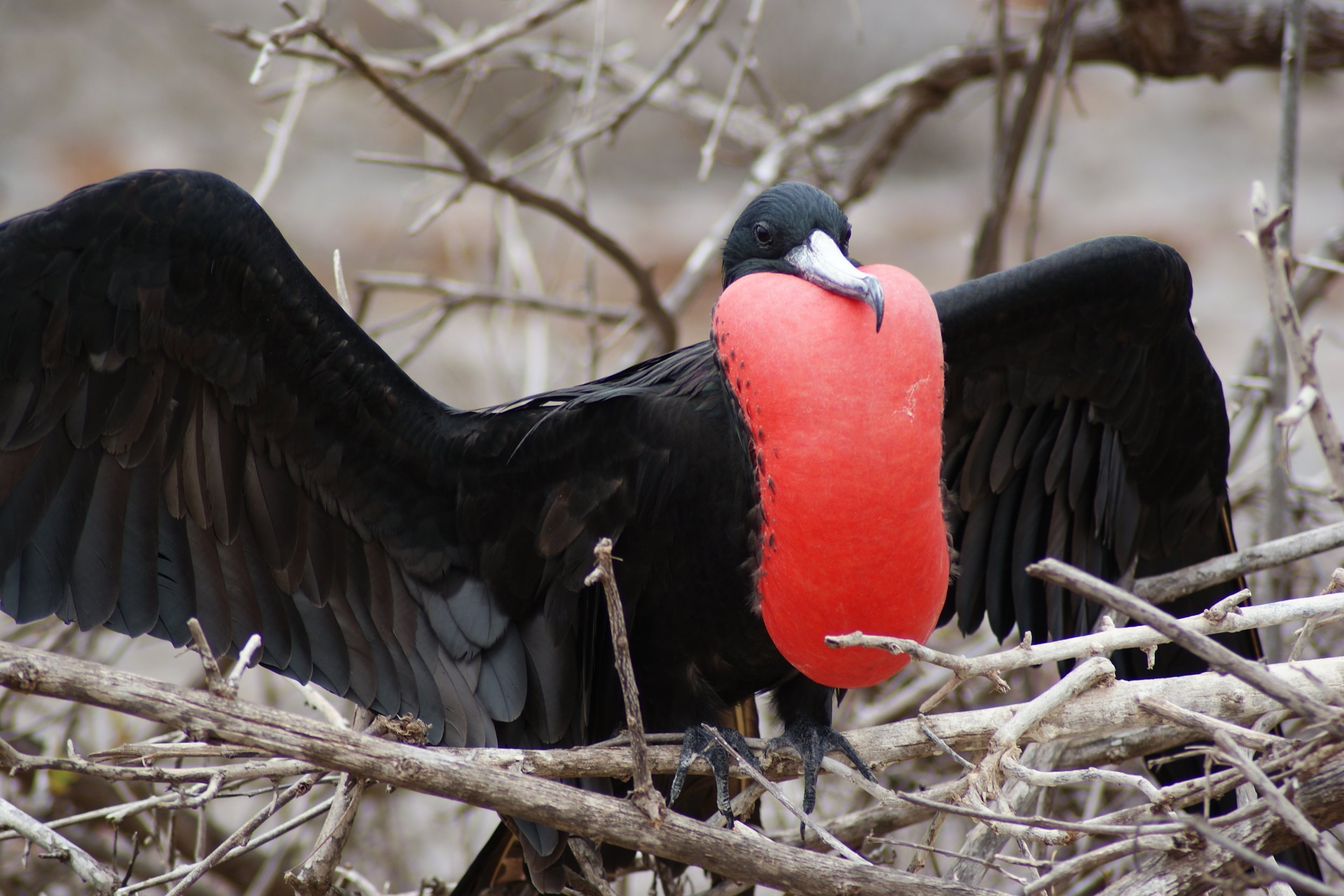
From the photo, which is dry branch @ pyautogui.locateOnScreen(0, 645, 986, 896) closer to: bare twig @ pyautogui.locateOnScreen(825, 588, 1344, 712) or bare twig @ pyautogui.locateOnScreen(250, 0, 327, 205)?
bare twig @ pyautogui.locateOnScreen(825, 588, 1344, 712)

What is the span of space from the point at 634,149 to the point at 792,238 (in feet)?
19.9

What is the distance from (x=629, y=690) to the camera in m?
1.33

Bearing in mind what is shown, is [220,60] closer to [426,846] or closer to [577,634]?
[426,846]

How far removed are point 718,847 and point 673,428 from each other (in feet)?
2.46

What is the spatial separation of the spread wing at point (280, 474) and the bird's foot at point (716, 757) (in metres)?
0.29

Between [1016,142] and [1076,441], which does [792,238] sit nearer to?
[1076,441]

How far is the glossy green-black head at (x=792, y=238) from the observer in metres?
1.79

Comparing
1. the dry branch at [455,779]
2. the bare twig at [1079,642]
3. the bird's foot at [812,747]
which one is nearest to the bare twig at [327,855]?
the dry branch at [455,779]

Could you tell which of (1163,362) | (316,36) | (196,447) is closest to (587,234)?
(316,36)

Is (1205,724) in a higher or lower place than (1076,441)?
lower

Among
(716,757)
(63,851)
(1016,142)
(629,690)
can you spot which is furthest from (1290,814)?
(1016,142)

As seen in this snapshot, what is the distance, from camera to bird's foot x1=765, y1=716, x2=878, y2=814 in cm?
197

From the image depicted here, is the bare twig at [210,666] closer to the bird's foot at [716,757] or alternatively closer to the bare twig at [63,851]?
the bare twig at [63,851]

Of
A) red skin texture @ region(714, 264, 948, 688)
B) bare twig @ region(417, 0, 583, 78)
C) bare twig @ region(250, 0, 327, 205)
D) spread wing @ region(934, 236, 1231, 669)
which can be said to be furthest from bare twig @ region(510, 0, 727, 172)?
red skin texture @ region(714, 264, 948, 688)
